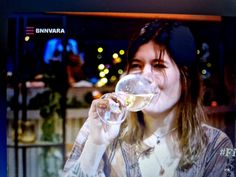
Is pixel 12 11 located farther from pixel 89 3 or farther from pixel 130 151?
pixel 130 151

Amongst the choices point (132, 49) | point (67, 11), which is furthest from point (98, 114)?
point (67, 11)

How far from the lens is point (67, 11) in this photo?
7.63 feet

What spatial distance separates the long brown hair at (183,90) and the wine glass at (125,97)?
0.05 meters

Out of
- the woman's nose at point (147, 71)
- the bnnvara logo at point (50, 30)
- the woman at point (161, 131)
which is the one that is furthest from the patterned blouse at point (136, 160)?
the bnnvara logo at point (50, 30)

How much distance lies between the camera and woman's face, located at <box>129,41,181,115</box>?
2.36m

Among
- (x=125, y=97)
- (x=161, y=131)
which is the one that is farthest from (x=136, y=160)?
(x=125, y=97)

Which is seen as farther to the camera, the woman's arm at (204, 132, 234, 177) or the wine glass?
the woman's arm at (204, 132, 234, 177)

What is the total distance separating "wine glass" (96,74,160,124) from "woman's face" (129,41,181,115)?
27 mm

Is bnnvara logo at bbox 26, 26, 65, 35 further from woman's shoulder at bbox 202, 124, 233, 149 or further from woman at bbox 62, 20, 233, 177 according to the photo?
woman's shoulder at bbox 202, 124, 233, 149

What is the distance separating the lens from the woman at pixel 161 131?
236 centimetres

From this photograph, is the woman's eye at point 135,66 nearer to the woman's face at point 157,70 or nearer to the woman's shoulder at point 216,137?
the woman's face at point 157,70

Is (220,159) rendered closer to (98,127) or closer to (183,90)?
(183,90)

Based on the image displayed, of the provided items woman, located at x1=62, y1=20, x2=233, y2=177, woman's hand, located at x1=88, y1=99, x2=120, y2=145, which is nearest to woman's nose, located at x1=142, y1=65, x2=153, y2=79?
woman, located at x1=62, y1=20, x2=233, y2=177

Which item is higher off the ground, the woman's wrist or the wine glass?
the wine glass
